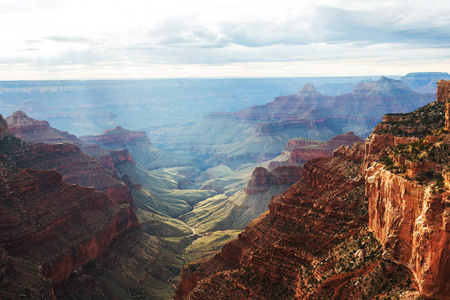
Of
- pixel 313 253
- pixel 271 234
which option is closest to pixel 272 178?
pixel 271 234

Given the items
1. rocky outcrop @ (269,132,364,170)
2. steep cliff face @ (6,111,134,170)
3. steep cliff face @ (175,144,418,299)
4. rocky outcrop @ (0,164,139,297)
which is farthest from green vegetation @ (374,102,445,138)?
steep cliff face @ (6,111,134,170)

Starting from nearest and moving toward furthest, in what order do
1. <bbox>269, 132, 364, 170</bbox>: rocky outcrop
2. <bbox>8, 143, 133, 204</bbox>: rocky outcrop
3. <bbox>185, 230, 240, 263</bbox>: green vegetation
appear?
1. <bbox>185, 230, 240, 263</bbox>: green vegetation
2. <bbox>8, 143, 133, 204</bbox>: rocky outcrop
3. <bbox>269, 132, 364, 170</bbox>: rocky outcrop

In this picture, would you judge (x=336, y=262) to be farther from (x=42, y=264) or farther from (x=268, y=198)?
(x=268, y=198)

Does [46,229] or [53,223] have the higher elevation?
[53,223]

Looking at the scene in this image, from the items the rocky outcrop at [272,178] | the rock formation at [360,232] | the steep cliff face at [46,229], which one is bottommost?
the rocky outcrop at [272,178]

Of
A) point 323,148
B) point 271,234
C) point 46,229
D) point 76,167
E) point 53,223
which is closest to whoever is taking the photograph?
point 271,234

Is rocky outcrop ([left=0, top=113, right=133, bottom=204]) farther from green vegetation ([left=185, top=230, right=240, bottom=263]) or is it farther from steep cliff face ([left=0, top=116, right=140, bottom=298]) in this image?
green vegetation ([left=185, top=230, right=240, bottom=263])

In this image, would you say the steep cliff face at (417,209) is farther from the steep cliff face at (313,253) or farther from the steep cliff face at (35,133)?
the steep cliff face at (35,133)

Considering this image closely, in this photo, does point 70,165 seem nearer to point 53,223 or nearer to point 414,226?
point 53,223

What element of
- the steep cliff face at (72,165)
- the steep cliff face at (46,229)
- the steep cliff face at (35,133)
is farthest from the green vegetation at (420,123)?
the steep cliff face at (35,133)

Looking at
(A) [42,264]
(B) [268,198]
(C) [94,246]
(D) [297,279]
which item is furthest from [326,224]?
(B) [268,198]
